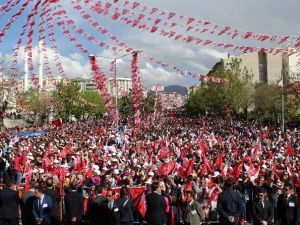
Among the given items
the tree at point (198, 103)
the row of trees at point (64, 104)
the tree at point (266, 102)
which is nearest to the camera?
the tree at point (266, 102)

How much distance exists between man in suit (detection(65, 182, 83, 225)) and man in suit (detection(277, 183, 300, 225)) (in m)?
4.44

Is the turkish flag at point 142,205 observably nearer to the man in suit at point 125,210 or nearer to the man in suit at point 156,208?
the man in suit at point 156,208

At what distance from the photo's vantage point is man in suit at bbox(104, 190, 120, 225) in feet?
34.2

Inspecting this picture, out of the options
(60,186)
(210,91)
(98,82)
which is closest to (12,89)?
(210,91)

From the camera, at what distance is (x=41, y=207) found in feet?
35.6

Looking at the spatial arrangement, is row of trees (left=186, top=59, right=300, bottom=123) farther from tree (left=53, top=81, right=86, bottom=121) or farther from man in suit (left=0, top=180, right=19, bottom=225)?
man in suit (left=0, top=180, right=19, bottom=225)

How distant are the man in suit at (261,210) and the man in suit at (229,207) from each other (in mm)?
337

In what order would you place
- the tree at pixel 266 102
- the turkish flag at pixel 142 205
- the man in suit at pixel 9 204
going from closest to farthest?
1. the man in suit at pixel 9 204
2. the turkish flag at pixel 142 205
3. the tree at pixel 266 102

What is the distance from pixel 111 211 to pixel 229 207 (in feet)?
7.76

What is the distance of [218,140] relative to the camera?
31.8 meters

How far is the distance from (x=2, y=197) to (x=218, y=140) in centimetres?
2196

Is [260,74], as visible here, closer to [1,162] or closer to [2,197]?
[1,162]

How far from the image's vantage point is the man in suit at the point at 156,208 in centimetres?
1074

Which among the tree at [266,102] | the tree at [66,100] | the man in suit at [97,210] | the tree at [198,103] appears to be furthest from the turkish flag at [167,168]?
the tree at [198,103]
